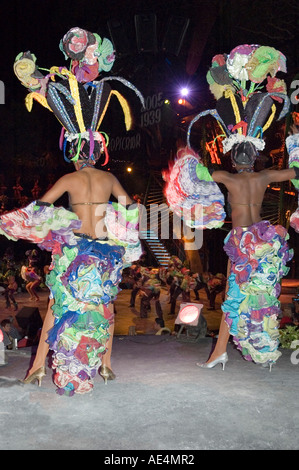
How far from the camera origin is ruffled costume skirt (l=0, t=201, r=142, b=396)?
3.65 metres

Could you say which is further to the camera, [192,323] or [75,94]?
[192,323]

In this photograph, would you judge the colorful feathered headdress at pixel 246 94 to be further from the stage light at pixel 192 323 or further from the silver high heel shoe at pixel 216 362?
the stage light at pixel 192 323

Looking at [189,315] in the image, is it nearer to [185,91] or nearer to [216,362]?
[216,362]

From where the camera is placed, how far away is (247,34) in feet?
47.4

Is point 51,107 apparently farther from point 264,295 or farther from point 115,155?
point 115,155

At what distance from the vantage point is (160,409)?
11.5 feet

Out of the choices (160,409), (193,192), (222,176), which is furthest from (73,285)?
(222,176)

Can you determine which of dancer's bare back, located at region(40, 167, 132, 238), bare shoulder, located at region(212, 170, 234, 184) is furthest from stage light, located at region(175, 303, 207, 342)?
dancer's bare back, located at region(40, 167, 132, 238)

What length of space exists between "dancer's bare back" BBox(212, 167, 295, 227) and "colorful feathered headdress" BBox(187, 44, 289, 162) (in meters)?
0.29

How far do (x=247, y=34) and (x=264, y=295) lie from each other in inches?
474

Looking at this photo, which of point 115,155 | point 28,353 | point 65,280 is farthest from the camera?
point 115,155

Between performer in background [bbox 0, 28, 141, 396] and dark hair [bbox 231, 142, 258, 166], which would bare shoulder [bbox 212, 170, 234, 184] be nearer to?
dark hair [bbox 231, 142, 258, 166]

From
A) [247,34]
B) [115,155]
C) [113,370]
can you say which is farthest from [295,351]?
[115,155]

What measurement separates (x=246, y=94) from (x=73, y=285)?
2.33 meters
